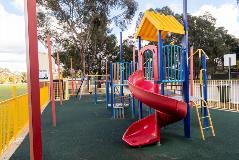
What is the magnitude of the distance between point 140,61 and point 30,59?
5909mm

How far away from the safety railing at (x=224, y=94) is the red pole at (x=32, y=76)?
1094cm

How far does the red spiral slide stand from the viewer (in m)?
6.45

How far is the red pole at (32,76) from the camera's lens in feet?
8.00

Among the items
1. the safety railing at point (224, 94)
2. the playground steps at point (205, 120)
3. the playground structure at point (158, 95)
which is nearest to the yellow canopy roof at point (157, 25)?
the playground structure at point (158, 95)

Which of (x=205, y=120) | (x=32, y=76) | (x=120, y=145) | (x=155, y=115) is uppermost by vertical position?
(x=32, y=76)

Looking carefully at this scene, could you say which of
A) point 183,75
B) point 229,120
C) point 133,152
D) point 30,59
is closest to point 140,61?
point 183,75

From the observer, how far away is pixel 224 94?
1323 cm

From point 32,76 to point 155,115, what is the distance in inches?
196

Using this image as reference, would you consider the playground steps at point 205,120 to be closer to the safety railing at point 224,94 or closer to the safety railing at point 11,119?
the safety railing at point 224,94

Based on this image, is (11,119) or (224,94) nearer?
(11,119)

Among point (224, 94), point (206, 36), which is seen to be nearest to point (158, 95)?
point (224, 94)

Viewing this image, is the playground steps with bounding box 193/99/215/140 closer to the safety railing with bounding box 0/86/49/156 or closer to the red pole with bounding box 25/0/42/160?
the safety railing with bounding box 0/86/49/156

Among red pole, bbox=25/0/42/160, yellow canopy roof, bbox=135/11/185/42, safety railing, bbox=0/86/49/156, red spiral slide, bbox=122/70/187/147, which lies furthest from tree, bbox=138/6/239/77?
red pole, bbox=25/0/42/160

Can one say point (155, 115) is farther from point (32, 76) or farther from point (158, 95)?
point (32, 76)
